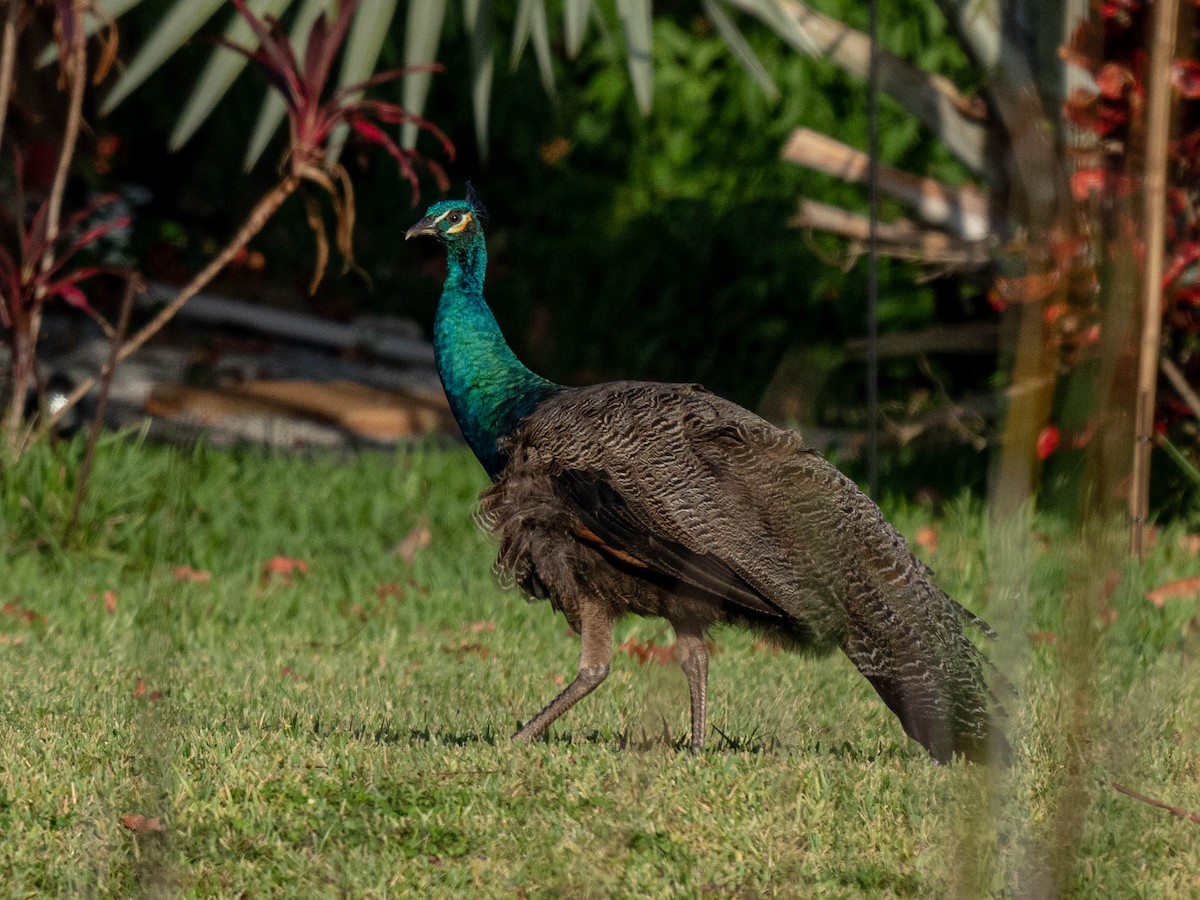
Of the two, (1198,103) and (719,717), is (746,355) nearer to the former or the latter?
(1198,103)

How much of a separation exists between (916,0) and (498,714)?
21.4ft

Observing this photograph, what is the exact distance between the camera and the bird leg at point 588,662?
13.0 ft

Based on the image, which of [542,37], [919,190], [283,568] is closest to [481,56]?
[542,37]

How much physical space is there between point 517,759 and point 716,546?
611mm

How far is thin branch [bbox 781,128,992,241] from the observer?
7.03 metres

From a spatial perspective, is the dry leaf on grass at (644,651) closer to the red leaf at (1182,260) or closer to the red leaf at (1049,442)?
the red leaf at (1049,442)

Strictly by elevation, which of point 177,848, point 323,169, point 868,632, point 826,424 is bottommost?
point 826,424

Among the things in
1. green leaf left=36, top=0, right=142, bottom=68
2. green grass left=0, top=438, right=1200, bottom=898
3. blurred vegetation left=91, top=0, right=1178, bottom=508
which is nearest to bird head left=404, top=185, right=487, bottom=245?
green grass left=0, top=438, right=1200, bottom=898

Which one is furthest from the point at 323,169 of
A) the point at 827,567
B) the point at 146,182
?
the point at 146,182

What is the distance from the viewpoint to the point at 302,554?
6527 mm

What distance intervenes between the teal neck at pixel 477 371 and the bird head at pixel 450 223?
0.06 m

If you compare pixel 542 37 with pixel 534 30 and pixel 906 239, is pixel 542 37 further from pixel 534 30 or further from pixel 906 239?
pixel 906 239

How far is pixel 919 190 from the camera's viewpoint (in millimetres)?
7043

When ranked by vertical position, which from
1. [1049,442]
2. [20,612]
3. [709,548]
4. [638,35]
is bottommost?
[20,612]
